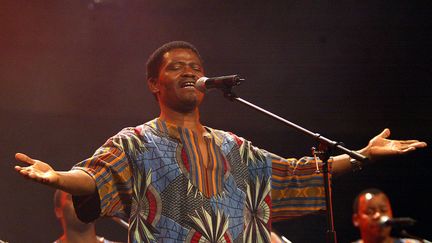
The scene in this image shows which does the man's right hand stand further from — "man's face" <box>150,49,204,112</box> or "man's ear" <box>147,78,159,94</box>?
"man's ear" <box>147,78,159,94</box>

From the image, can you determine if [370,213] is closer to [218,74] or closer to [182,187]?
[218,74]

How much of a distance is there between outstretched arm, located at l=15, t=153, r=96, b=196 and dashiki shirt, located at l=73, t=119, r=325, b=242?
0.06m

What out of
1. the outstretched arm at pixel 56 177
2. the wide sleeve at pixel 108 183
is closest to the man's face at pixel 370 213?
the wide sleeve at pixel 108 183

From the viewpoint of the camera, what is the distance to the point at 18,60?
5805 millimetres

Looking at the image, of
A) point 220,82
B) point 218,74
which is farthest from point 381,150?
point 218,74

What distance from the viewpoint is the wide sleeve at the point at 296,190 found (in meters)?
3.72

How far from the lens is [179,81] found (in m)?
3.62

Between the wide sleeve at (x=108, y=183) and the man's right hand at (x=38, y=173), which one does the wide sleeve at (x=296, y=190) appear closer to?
the wide sleeve at (x=108, y=183)

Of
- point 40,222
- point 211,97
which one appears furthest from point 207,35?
point 40,222

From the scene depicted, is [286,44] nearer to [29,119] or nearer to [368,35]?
[368,35]

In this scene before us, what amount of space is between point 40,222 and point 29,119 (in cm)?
97

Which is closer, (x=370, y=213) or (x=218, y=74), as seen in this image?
(x=370, y=213)

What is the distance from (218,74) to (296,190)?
2.74 meters

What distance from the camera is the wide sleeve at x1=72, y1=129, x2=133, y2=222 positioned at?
311cm
